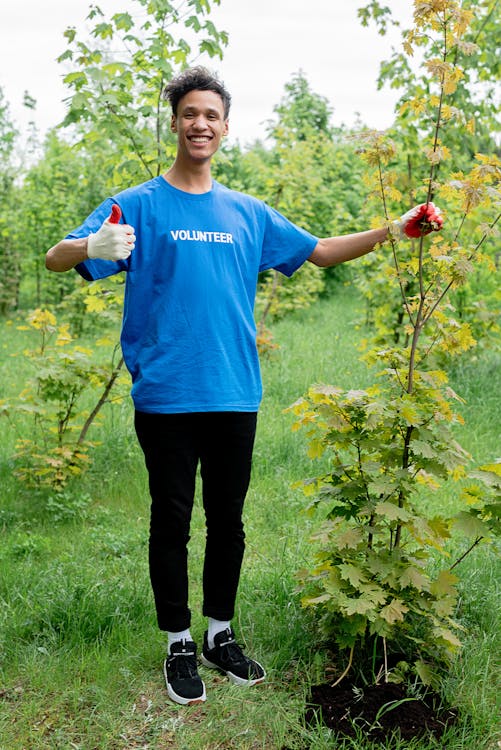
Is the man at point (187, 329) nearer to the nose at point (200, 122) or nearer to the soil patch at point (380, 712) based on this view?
the nose at point (200, 122)

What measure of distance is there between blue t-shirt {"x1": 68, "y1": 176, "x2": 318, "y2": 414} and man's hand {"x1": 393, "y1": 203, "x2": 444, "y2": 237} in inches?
20.9

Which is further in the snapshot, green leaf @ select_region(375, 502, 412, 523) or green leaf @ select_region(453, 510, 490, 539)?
green leaf @ select_region(453, 510, 490, 539)

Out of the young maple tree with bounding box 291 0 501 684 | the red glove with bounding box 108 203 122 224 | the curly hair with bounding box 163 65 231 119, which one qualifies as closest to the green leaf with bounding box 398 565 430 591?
the young maple tree with bounding box 291 0 501 684

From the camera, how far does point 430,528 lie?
246 centimetres

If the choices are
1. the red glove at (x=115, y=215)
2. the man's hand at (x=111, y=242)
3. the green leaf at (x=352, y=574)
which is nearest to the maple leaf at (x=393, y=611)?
the green leaf at (x=352, y=574)

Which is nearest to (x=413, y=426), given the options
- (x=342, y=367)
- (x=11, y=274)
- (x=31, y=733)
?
(x=31, y=733)

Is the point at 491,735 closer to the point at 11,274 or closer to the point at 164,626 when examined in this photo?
the point at 164,626

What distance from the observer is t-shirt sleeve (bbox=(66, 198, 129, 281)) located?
2.37 m

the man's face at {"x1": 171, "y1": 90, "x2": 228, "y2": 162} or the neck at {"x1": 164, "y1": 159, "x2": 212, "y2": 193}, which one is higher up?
the man's face at {"x1": 171, "y1": 90, "x2": 228, "y2": 162}

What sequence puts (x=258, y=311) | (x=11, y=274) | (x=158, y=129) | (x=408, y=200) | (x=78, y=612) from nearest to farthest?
1. (x=78, y=612)
2. (x=158, y=129)
3. (x=408, y=200)
4. (x=258, y=311)
5. (x=11, y=274)

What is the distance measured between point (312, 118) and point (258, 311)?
37.3ft

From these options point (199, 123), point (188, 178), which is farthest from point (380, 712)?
point (199, 123)

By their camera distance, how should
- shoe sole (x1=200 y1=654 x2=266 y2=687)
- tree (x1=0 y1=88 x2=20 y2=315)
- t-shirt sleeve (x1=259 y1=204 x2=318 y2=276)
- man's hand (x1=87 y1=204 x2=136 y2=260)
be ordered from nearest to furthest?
man's hand (x1=87 y1=204 x2=136 y2=260) → shoe sole (x1=200 y1=654 x2=266 y2=687) → t-shirt sleeve (x1=259 y1=204 x2=318 y2=276) → tree (x1=0 y1=88 x2=20 y2=315)

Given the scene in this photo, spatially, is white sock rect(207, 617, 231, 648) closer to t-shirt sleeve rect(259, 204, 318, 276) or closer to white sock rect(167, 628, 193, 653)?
white sock rect(167, 628, 193, 653)
